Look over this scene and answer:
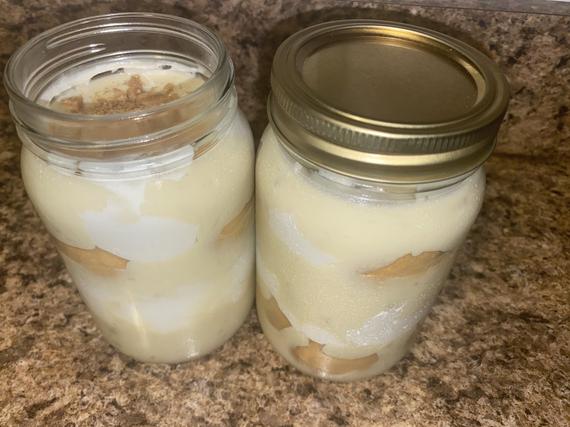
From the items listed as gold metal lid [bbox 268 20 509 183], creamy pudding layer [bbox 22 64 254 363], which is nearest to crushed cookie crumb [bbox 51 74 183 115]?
creamy pudding layer [bbox 22 64 254 363]

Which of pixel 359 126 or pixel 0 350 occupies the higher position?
pixel 359 126

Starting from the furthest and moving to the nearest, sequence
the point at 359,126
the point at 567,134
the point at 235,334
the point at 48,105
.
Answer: the point at 567,134 → the point at 235,334 → the point at 48,105 → the point at 359,126

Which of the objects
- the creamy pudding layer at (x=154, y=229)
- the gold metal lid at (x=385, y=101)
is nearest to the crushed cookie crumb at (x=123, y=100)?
the creamy pudding layer at (x=154, y=229)

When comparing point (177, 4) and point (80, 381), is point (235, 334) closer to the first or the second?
point (80, 381)

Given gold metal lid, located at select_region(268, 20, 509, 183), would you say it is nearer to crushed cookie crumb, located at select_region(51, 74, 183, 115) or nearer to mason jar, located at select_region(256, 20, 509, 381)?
mason jar, located at select_region(256, 20, 509, 381)

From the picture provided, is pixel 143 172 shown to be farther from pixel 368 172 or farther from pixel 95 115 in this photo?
pixel 368 172

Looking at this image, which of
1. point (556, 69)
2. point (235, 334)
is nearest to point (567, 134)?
point (556, 69)

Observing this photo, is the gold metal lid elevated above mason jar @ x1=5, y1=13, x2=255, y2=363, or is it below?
above

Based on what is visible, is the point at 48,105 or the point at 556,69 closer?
the point at 48,105
